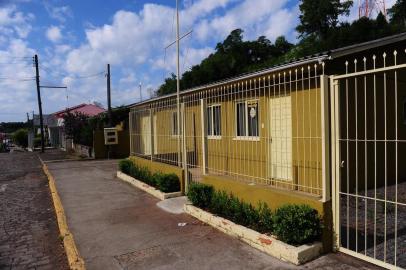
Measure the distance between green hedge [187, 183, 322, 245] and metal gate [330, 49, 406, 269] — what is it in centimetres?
41

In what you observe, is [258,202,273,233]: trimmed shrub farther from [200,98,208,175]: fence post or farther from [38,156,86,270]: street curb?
[38,156,86,270]: street curb

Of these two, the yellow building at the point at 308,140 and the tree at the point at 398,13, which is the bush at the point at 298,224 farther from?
the tree at the point at 398,13

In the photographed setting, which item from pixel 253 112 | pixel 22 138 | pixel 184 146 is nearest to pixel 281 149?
pixel 253 112

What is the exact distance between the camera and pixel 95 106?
4494 cm

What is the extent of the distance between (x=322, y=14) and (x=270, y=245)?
31.2m

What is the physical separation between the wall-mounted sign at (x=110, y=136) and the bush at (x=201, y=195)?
15806 millimetres

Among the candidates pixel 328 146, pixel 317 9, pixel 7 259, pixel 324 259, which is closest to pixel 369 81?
pixel 328 146

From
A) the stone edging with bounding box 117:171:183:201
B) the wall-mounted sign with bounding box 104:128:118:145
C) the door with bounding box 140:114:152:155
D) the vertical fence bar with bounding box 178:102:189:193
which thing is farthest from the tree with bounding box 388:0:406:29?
the vertical fence bar with bounding box 178:102:189:193

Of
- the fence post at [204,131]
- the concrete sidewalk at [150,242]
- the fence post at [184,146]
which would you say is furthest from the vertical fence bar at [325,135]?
the fence post at [184,146]

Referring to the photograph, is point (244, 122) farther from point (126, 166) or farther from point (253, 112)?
point (126, 166)

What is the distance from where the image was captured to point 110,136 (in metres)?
22.5

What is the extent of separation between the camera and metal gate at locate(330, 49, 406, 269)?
4594 mm

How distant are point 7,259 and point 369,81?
824cm

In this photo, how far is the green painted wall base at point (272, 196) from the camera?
504 centimetres
